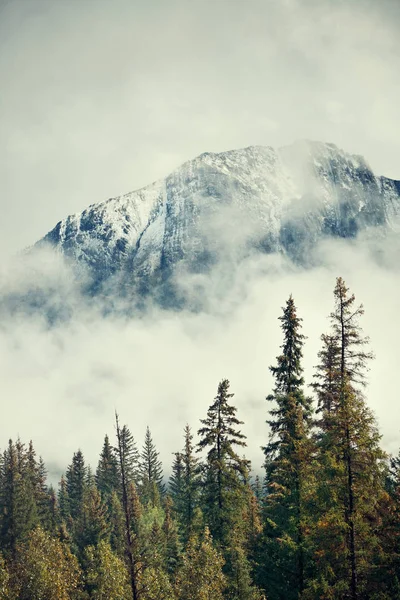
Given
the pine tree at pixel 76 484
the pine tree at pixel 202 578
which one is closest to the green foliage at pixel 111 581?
the pine tree at pixel 202 578

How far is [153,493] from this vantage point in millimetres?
76500

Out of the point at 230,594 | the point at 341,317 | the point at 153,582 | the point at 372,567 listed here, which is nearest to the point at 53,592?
the point at 153,582

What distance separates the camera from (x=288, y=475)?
27.6 m

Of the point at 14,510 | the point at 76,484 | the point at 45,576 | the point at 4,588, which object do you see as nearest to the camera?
the point at 4,588

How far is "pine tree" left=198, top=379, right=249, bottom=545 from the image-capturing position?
1337 inches

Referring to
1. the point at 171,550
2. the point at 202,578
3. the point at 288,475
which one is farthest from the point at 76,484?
the point at 288,475

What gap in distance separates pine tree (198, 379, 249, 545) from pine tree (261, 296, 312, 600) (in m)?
3.37

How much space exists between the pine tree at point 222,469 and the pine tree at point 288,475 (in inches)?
133

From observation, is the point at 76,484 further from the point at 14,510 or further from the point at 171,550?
the point at 171,550

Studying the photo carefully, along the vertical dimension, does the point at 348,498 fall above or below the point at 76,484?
above

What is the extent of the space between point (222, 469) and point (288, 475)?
7933mm

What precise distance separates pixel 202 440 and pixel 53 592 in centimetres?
1359

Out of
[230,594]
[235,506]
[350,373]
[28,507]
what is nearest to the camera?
[350,373]

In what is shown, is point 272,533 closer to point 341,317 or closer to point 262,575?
point 262,575
